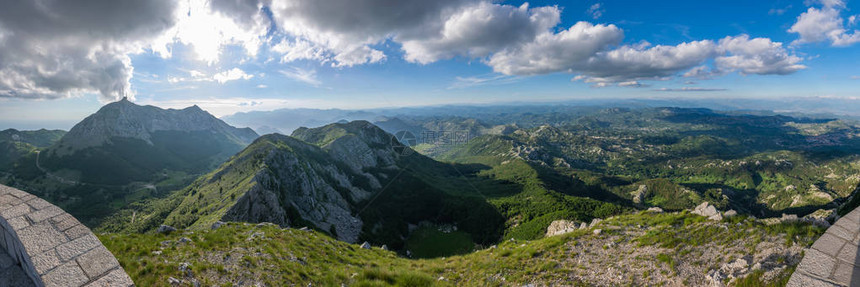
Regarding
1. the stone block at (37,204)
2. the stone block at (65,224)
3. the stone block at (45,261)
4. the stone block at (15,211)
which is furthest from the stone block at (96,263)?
the stone block at (37,204)

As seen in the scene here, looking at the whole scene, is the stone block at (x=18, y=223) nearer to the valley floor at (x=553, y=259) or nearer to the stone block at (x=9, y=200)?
the stone block at (x=9, y=200)

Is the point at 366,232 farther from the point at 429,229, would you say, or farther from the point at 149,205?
the point at 149,205

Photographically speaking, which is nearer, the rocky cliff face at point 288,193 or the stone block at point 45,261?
the stone block at point 45,261

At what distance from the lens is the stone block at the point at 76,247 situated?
6.59m

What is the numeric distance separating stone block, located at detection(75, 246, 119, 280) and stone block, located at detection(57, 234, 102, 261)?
0.60 feet

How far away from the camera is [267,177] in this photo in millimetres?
90875

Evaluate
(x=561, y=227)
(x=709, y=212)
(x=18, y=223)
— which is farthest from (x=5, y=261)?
(x=561, y=227)

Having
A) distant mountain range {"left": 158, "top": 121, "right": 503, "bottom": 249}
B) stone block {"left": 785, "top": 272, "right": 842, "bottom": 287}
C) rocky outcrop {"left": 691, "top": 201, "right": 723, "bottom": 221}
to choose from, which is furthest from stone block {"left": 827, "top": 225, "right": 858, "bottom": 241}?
distant mountain range {"left": 158, "top": 121, "right": 503, "bottom": 249}

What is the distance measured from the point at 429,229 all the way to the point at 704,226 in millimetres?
111750

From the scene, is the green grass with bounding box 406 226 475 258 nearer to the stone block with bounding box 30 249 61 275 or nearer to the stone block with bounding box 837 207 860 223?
the stone block with bounding box 837 207 860 223

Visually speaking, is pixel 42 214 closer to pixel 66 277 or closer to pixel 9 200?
pixel 9 200

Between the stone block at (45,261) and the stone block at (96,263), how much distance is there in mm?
370

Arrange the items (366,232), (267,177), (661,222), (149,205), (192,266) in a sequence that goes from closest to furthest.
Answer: (192,266), (661,222), (267,177), (366,232), (149,205)

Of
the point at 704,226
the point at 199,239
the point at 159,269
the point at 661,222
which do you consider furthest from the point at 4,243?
the point at 661,222
